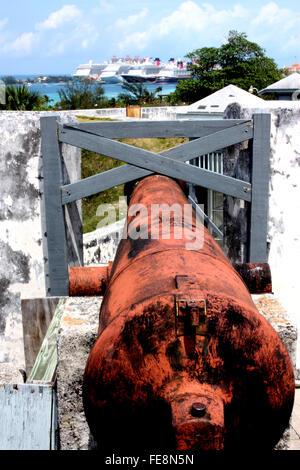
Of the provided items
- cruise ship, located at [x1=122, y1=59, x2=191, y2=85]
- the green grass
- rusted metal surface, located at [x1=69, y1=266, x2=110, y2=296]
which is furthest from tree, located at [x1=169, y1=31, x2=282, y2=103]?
cruise ship, located at [x1=122, y1=59, x2=191, y2=85]

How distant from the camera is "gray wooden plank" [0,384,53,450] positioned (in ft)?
9.78

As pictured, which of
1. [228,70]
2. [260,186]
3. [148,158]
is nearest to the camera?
[148,158]

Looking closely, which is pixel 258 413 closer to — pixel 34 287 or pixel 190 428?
pixel 190 428

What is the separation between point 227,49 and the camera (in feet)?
151

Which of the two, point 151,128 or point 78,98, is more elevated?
point 78,98

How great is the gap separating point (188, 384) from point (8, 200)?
382cm

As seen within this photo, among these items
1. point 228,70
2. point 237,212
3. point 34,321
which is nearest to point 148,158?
point 237,212

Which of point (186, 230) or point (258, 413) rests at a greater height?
point (186, 230)

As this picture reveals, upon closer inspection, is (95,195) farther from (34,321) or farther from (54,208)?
(54,208)

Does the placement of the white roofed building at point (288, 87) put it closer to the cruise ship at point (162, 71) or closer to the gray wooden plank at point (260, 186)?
the gray wooden plank at point (260, 186)

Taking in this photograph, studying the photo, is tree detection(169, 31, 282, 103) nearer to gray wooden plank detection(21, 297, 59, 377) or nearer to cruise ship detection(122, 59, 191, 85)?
gray wooden plank detection(21, 297, 59, 377)

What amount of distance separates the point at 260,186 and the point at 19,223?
8.16ft
